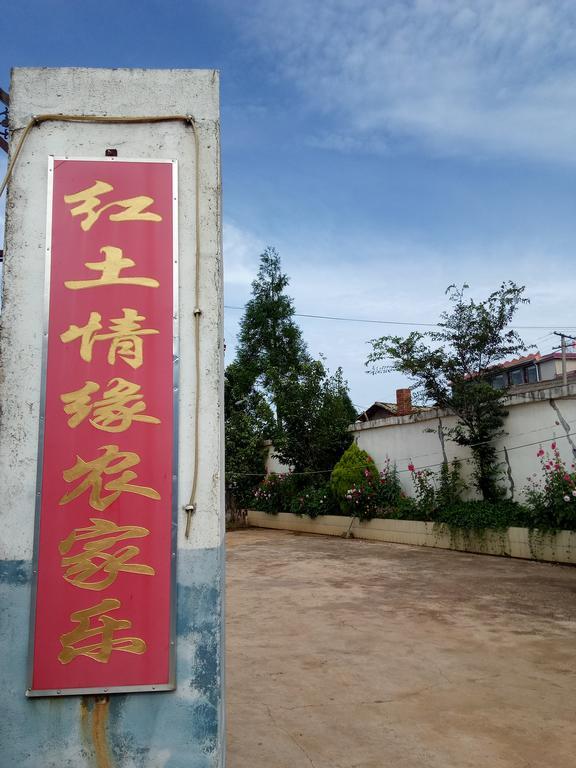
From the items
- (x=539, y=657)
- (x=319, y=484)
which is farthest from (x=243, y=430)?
(x=539, y=657)

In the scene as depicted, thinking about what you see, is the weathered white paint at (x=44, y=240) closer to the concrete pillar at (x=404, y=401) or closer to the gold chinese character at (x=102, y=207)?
the gold chinese character at (x=102, y=207)

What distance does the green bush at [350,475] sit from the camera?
10.8m

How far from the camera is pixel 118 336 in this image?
6.91ft

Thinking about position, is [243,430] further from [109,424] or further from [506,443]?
[109,424]

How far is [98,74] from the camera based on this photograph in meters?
2.25

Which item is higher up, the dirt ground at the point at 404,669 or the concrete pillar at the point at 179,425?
the concrete pillar at the point at 179,425

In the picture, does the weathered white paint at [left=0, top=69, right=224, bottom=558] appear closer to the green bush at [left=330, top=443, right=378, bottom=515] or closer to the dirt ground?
Answer: the dirt ground

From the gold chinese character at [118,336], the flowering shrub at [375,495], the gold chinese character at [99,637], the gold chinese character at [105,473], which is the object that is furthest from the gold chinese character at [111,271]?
the flowering shrub at [375,495]

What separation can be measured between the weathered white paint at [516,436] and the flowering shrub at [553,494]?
0.11m

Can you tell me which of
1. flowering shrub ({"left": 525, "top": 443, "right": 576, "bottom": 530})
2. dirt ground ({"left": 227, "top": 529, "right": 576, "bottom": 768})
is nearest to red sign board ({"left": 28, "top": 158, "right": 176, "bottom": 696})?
dirt ground ({"left": 227, "top": 529, "right": 576, "bottom": 768})

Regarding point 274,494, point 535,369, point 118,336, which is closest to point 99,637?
point 118,336

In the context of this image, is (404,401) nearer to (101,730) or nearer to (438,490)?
(438,490)

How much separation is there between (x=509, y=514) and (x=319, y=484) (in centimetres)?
491

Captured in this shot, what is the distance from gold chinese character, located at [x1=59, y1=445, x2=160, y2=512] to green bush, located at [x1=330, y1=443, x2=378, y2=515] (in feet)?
29.5
